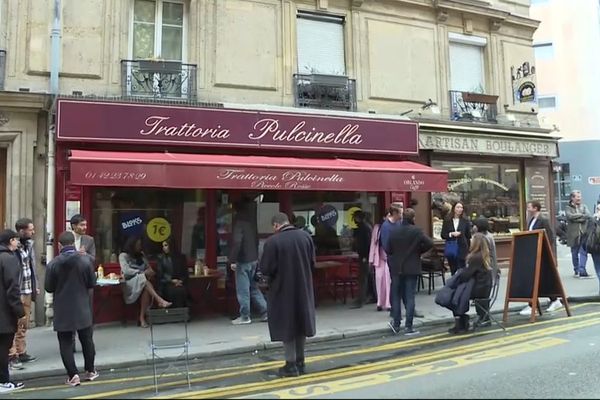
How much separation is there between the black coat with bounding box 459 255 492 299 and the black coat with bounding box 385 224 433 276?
59 centimetres

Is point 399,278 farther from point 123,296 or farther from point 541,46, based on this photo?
point 541,46

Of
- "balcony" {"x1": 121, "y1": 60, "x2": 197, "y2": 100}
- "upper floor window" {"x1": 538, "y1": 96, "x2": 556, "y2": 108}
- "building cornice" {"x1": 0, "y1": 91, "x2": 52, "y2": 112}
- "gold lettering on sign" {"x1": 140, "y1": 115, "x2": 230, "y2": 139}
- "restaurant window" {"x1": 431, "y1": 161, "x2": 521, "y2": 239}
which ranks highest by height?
"upper floor window" {"x1": 538, "y1": 96, "x2": 556, "y2": 108}

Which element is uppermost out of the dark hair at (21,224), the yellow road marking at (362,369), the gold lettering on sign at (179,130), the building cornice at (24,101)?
the building cornice at (24,101)

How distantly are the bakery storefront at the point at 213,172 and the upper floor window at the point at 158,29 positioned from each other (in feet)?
4.98

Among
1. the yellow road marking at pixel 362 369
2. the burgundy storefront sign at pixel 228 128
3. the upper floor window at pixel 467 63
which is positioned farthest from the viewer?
the upper floor window at pixel 467 63

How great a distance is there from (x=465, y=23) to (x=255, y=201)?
7.01m

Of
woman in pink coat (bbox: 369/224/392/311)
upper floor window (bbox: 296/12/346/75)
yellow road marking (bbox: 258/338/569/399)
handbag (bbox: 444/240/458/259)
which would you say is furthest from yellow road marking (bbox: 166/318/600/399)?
upper floor window (bbox: 296/12/346/75)

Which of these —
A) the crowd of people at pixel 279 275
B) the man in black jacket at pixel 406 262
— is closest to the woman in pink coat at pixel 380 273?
the crowd of people at pixel 279 275

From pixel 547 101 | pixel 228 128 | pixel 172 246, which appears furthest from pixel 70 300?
pixel 547 101

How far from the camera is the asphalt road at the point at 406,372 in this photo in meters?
5.06

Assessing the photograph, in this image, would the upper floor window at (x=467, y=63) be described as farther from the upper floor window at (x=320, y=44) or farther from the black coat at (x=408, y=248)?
the black coat at (x=408, y=248)

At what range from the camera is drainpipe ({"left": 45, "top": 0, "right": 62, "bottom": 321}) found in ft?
29.1

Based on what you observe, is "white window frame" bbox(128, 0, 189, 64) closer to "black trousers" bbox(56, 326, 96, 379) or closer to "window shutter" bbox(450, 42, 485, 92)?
"black trousers" bbox(56, 326, 96, 379)

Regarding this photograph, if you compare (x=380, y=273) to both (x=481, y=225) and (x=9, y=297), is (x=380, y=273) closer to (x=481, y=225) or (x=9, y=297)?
(x=481, y=225)
